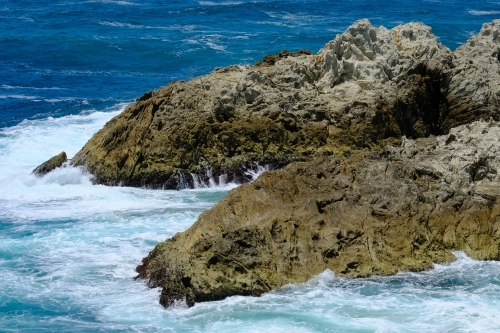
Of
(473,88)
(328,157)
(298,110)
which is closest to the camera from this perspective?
(328,157)

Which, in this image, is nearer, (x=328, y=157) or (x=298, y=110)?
(x=328, y=157)

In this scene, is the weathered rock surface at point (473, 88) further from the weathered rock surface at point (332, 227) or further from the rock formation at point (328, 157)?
the weathered rock surface at point (332, 227)

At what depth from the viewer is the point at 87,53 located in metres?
43.0

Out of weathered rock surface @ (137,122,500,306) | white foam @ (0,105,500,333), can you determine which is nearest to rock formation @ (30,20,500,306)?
weathered rock surface @ (137,122,500,306)

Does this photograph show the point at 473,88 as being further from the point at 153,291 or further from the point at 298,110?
the point at 153,291

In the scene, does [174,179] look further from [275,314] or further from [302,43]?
[302,43]

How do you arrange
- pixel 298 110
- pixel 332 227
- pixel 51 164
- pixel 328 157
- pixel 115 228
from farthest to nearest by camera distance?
1. pixel 51 164
2. pixel 298 110
3. pixel 115 228
4. pixel 328 157
5. pixel 332 227

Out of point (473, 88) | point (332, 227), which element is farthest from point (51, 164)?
point (473, 88)

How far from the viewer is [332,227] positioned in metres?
16.5

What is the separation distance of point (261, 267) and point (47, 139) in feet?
50.3

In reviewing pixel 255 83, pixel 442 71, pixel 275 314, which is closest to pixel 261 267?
pixel 275 314

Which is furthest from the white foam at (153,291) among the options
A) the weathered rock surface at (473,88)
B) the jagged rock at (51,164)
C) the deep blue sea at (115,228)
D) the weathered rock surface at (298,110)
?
the weathered rock surface at (473,88)

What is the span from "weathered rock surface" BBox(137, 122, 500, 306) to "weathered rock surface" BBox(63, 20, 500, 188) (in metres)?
6.02

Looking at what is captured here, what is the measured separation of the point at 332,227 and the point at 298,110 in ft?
27.6
